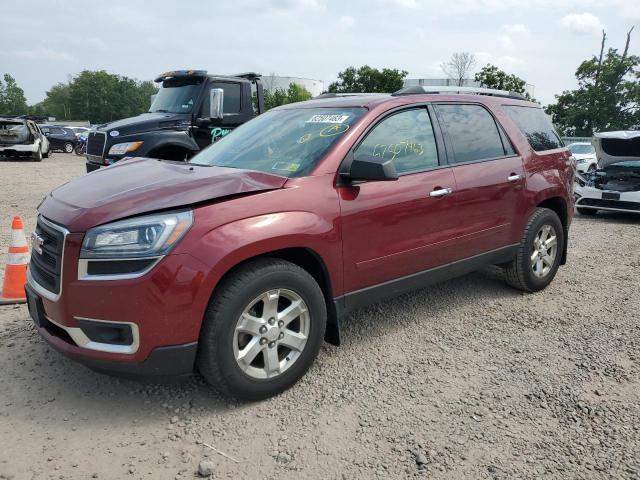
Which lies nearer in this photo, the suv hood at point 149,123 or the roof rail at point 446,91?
the roof rail at point 446,91

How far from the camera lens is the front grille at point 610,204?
359 inches

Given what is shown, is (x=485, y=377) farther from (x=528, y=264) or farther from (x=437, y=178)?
(x=528, y=264)

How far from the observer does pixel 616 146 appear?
938 cm

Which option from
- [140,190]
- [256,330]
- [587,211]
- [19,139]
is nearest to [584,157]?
[587,211]

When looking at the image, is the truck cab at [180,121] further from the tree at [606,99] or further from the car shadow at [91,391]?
the tree at [606,99]

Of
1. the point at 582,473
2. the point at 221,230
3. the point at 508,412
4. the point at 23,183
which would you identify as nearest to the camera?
the point at 582,473

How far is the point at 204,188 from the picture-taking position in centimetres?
276

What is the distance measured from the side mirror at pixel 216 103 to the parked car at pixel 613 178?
261 inches

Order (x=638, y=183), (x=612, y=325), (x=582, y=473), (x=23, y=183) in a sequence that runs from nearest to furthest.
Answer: (x=582, y=473) → (x=612, y=325) → (x=638, y=183) → (x=23, y=183)

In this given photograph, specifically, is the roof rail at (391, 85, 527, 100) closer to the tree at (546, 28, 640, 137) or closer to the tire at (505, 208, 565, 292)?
the tire at (505, 208, 565, 292)

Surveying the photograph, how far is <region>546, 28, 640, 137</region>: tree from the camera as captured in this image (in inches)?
1368

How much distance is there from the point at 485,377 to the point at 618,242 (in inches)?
211

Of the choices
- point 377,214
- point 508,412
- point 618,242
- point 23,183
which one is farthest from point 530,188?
point 23,183

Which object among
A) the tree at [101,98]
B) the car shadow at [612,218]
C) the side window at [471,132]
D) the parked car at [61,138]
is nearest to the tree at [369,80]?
the parked car at [61,138]
